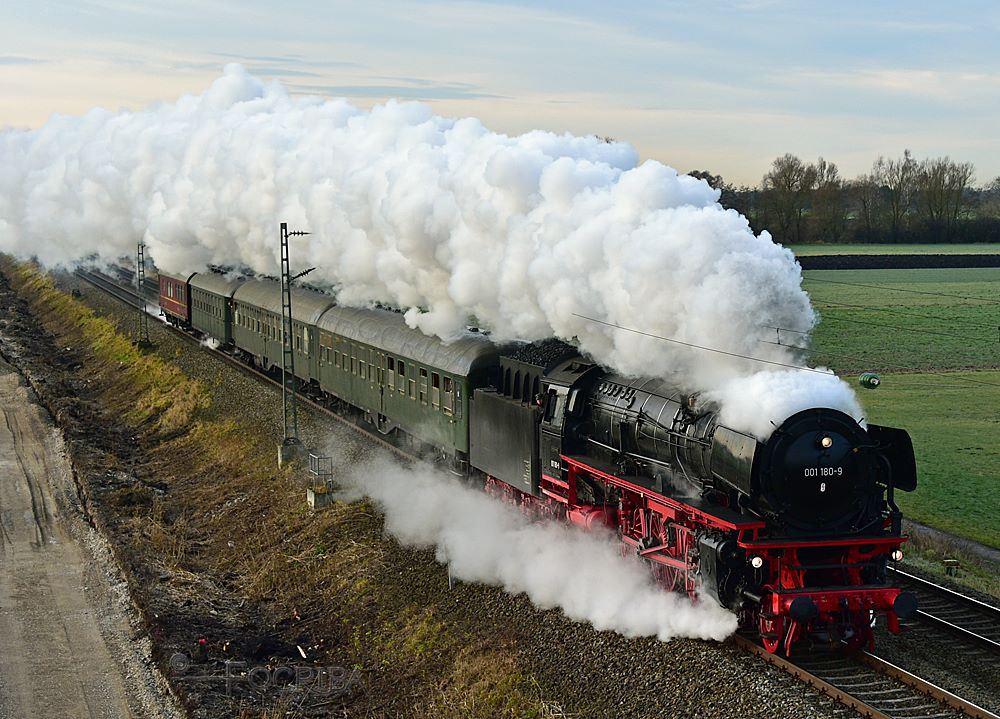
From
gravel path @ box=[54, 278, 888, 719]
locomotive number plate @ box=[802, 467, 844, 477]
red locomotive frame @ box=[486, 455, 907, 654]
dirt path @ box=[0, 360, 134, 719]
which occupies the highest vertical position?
locomotive number plate @ box=[802, 467, 844, 477]

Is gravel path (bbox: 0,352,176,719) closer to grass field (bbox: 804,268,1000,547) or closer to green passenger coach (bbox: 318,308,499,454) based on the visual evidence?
green passenger coach (bbox: 318,308,499,454)

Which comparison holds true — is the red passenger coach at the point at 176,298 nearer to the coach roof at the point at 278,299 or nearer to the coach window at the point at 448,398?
the coach roof at the point at 278,299

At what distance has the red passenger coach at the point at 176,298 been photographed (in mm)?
44406

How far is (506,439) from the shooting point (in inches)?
712

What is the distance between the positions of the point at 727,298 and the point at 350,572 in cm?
864

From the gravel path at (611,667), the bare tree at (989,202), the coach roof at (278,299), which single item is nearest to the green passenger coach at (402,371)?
the coach roof at (278,299)

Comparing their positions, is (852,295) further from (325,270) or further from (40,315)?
(40,315)

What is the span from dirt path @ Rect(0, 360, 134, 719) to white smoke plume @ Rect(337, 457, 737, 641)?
5362 millimetres

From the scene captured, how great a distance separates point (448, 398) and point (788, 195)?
5279cm

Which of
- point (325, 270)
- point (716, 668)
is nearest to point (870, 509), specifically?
point (716, 668)

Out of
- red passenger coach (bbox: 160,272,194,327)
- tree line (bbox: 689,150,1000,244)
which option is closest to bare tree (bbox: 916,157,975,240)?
tree line (bbox: 689,150,1000,244)

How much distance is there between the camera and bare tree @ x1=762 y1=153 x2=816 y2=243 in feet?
218

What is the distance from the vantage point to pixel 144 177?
46688mm

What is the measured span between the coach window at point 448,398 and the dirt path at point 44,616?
7052 mm
